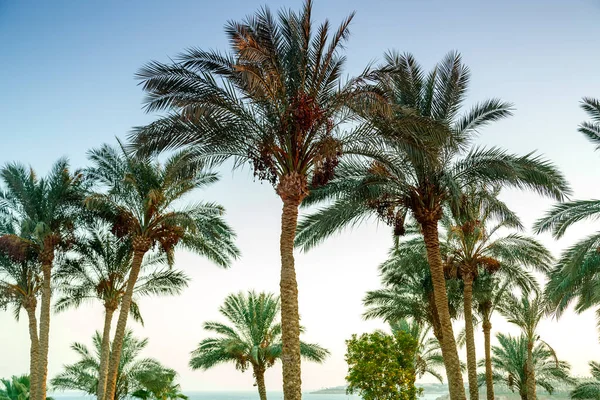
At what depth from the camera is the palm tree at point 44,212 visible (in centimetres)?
1883

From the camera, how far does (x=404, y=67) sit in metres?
15.3

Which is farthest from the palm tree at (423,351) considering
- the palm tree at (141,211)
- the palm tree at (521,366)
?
the palm tree at (141,211)

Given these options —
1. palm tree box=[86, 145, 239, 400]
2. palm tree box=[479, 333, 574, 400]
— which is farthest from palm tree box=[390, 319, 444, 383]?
palm tree box=[86, 145, 239, 400]

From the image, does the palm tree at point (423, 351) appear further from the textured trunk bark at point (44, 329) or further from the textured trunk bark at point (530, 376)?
the textured trunk bark at point (44, 329)

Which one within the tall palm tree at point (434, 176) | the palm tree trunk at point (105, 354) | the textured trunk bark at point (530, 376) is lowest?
the textured trunk bark at point (530, 376)

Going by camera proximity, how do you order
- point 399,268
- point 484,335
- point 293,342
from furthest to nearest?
1. point 484,335
2. point 399,268
3. point 293,342

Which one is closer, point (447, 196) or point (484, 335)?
point (447, 196)

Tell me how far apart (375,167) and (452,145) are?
2.30 metres

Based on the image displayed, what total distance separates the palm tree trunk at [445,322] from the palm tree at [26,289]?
15526 millimetres

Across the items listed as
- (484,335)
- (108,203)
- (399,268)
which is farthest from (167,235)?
(484,335)

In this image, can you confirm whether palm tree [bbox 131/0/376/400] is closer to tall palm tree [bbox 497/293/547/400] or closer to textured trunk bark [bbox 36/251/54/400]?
textured trunk bark [bbox 36/251/54/400]

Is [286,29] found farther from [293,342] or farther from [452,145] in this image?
[293,342]

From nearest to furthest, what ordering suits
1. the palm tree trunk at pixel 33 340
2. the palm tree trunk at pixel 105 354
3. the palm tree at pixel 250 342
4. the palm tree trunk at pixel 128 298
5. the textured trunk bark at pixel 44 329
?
1. the palm tree trunk at pixel 128 298
2. the textured trunk bark at pixel 44 329
3. the palm tree trunk at pixel 105 354
4. the palm tree trunk at pixel 33 340
5. the palm tree at pixel 250 342

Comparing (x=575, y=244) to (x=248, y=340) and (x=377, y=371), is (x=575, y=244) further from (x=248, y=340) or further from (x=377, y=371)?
(x=248, y=340)
